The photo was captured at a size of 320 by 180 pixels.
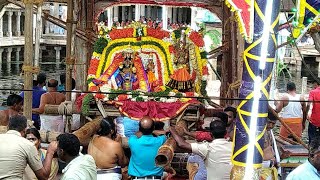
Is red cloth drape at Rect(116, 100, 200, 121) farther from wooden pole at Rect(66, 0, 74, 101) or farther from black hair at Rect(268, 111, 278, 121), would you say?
black hair at Rect(268, 111, 278, 121)

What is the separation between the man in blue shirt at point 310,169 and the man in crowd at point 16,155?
2.33 m

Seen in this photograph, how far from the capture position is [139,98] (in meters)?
10.6

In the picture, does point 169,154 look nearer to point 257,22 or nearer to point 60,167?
point 60,167

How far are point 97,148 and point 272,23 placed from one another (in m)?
2.78

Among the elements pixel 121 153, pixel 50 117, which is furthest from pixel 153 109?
pixel 121 153

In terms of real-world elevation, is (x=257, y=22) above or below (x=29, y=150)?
above

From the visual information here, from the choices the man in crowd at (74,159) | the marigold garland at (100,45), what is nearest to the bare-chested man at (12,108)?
the man in crowd at (74,159)

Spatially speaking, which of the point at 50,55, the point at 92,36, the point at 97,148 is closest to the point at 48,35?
the point at 50,55

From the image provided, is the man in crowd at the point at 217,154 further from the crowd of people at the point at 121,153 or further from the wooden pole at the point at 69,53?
the wooden pole at the point at 69,53

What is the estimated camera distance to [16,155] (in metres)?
5.70

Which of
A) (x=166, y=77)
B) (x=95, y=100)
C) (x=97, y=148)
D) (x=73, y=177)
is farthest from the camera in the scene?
(x=166, y=77)

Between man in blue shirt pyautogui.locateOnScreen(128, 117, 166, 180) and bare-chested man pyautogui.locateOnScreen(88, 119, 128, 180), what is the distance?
9.7 inches

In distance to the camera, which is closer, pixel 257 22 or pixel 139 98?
pixel 257 22

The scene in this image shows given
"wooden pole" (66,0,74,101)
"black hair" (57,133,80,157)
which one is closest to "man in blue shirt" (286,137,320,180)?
"black hair" (57,133,80,157)
